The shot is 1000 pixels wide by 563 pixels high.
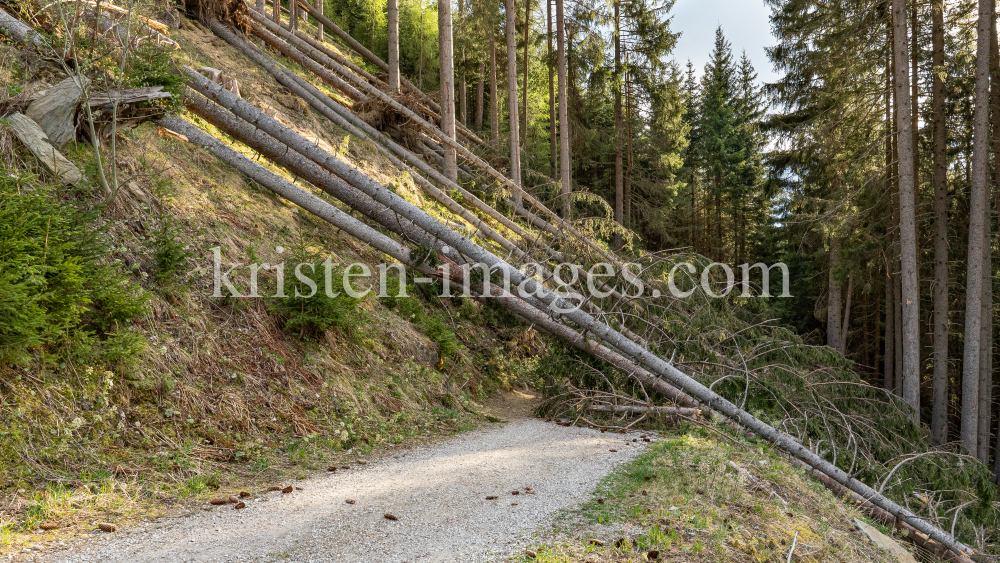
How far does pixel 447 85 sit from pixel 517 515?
1288cm

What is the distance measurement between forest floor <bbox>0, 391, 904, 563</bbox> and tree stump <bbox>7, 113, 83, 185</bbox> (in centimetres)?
372

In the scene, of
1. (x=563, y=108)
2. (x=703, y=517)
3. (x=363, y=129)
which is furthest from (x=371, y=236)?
(x=563, y=108)

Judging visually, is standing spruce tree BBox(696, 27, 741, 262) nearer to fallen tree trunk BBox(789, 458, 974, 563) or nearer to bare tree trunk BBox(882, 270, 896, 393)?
bare tree trunk BBox(882, 270, 896, 393)

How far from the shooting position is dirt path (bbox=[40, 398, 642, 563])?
10.3 ft

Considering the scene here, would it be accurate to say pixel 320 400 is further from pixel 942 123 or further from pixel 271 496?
pixel 942 123

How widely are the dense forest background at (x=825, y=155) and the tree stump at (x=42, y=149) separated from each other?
842 cm

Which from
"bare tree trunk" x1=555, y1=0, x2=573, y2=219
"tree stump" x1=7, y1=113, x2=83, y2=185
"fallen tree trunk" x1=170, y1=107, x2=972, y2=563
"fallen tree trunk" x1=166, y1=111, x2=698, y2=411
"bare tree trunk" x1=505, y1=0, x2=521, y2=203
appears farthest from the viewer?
"bare tree trunk" x1=555, y1=0, x2=573, y2=219

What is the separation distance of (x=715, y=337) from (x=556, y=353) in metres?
2.73

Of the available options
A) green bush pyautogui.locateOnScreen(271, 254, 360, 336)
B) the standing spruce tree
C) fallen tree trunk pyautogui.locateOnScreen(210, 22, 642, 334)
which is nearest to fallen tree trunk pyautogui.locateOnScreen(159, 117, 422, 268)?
green bush pyautogui.locateOnScreen(271, 254, 360, 336)

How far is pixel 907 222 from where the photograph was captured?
11.0 meters

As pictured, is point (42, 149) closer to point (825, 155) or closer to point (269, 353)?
point (269, 353)

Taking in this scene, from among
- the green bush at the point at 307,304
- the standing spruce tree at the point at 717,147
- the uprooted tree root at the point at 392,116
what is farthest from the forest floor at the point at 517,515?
the standing spruce tree at the point at 717,147

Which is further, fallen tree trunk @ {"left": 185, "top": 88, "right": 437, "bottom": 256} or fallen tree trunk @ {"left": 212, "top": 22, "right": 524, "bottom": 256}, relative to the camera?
fallen tree trunk @ {"left": 212, "top": 22, "right": 524, "bottom": 256}

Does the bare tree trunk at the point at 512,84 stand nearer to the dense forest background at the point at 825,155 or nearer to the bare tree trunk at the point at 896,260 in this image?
the dense forest background at the point at 825,155
